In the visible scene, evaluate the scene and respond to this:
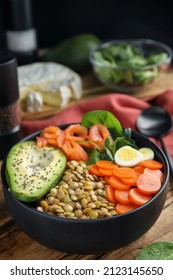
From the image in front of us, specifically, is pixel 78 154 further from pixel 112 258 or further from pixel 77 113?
pixel 77 113

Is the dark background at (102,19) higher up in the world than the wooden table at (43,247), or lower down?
higher up

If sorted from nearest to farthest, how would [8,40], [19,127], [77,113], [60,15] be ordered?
[19,127] → [77,113] → [8,40] → [60,15]

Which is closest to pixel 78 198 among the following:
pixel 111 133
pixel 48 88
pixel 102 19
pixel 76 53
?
pixel 111 133

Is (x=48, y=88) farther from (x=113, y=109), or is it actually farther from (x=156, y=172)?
(x=156, y=172)

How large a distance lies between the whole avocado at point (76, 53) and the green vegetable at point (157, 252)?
1157mm

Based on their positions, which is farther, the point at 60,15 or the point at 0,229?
the point at 60,15

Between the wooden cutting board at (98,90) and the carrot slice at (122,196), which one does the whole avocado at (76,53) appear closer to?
→ the wooden cutting board at (98,90)

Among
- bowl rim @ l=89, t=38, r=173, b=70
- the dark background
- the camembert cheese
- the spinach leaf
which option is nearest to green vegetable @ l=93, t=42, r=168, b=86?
bowl rim @ l=89, t=38, r=173, b=70

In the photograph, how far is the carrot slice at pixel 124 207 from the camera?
45.3 inches

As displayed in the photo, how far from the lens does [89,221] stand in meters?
1.09

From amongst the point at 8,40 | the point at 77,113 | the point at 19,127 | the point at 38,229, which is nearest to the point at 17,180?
the point at 38,229

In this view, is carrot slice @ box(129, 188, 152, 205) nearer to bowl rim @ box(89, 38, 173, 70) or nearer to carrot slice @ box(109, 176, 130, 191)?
carrot slice @ box(109, 176, 130, 191)

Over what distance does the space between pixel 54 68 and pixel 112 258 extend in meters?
1.02

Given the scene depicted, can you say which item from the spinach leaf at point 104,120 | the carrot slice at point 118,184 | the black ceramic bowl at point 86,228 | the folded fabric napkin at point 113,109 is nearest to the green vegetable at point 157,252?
the black ceramic bowl at point 86,228
